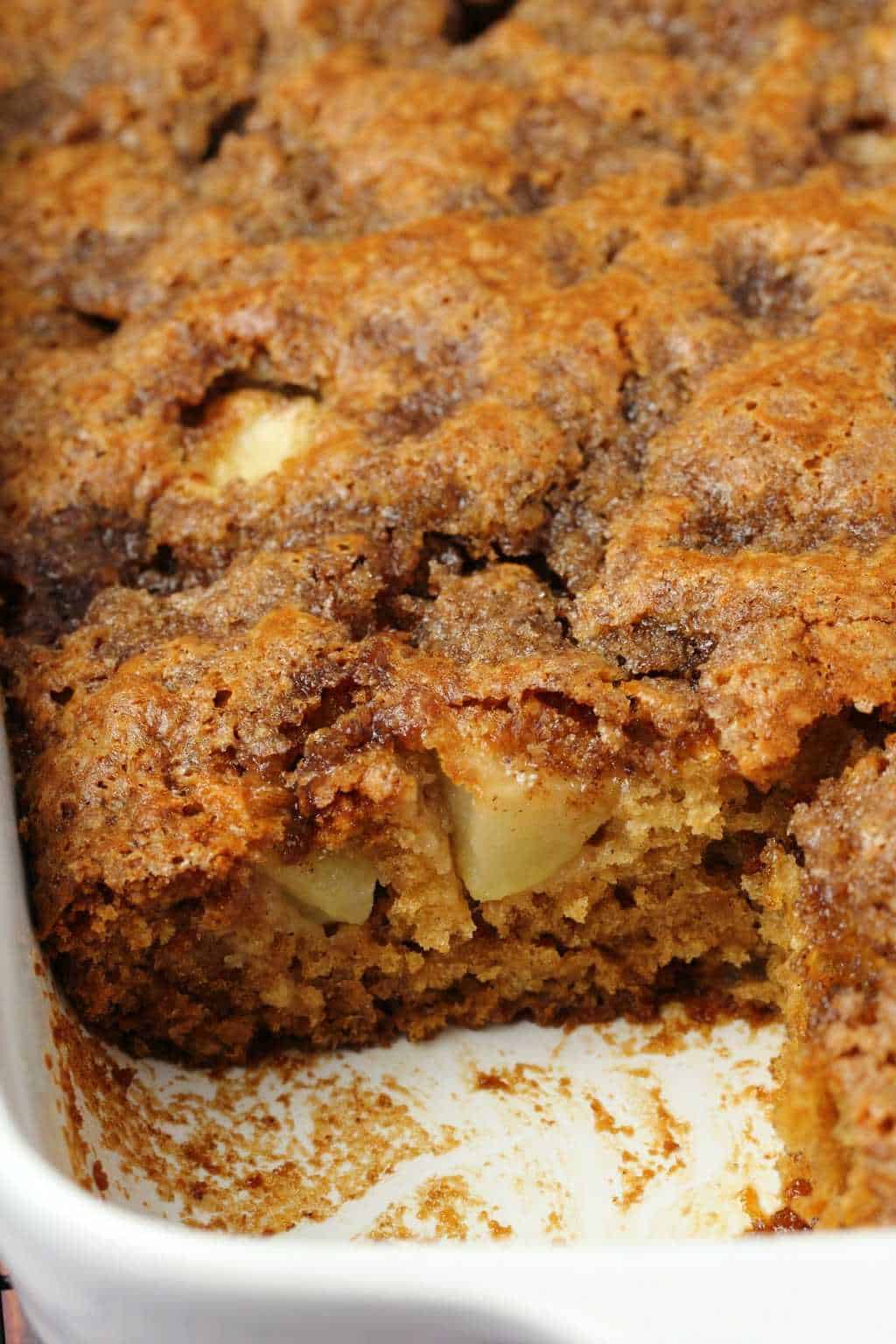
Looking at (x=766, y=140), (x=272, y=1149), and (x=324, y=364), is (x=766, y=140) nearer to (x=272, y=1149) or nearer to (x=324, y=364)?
(x=324, y=364)

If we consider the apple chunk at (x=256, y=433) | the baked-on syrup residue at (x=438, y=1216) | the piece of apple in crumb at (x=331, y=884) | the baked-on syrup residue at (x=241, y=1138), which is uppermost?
the apple chunk at (x=256, y=433)

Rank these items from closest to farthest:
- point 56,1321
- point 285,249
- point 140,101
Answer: point 56,1321, point 285,249, point 140,101

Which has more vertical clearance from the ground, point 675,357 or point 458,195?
point 458,195

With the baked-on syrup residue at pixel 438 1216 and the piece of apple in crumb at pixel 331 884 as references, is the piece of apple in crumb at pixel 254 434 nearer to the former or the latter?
the piece of apple in crumb at pixel 331 884

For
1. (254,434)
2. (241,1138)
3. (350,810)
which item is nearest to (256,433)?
(254,434)

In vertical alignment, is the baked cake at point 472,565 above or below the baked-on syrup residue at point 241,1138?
above

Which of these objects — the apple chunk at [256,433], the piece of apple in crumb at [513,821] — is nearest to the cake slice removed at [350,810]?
the piece of apple in crumb at [513,821]

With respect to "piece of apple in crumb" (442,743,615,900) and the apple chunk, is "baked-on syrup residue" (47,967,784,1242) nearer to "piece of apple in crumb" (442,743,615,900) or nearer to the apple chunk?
"piece of apple in crumb" (442,743,615,900)

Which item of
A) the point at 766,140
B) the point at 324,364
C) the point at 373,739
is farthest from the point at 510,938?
the point at 766,140
